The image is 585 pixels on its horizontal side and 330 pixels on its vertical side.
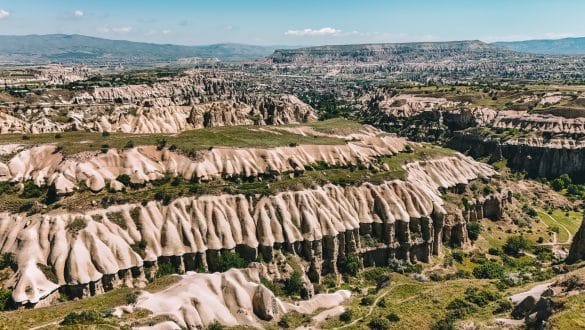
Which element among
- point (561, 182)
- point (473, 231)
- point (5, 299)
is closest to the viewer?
point (5, 299)

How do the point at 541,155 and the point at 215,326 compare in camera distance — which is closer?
the point at 215,326

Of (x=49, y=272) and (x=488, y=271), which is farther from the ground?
(x=49, y=272)

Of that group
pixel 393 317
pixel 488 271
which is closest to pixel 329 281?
pixel 393 317

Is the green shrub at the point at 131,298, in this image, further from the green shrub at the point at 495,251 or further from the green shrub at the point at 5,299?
the green shrub at the point at 495,251

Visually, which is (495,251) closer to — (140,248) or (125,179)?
(140,248)

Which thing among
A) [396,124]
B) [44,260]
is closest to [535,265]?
[44,260]

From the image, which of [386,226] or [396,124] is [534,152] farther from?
[386,226]
